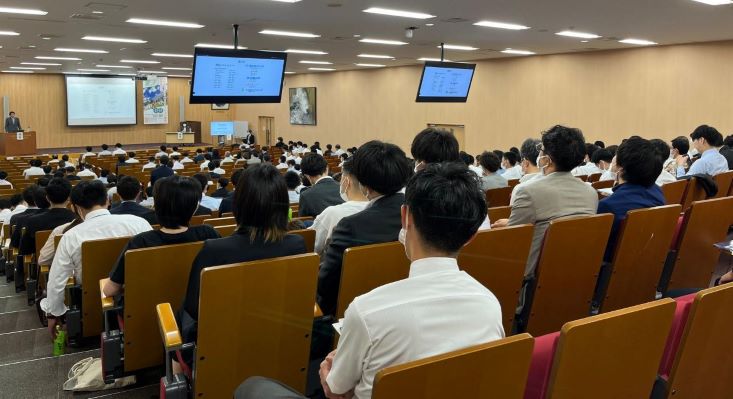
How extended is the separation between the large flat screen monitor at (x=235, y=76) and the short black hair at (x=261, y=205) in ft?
16.6

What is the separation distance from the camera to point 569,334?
1457 mm

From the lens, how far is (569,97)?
1288 cm

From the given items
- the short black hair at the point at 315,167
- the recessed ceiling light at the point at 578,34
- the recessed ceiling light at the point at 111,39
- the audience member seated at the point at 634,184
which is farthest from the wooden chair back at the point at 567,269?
the recessed ceiling light at the point at 111,39

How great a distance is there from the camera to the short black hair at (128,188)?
16.1 ft

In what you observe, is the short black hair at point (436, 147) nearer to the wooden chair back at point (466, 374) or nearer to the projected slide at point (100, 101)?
the wooden chair back at point (466, 374)

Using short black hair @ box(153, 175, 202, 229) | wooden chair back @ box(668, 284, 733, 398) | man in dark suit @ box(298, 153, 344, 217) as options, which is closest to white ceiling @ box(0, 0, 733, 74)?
man in dark suit @ box(298, 153, 344, 217)

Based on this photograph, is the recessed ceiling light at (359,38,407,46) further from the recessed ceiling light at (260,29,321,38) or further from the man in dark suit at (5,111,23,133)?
the man in dark suit at (5,111,23,133)

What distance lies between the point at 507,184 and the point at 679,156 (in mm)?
2726

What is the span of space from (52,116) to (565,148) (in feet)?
77.7

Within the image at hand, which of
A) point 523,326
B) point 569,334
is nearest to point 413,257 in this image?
point 569,334

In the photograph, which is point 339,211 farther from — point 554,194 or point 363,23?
point 363,23

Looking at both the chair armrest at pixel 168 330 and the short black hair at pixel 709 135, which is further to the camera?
the short black hair at pixel 709 135

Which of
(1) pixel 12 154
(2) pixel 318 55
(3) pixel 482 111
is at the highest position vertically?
(2) pixel 318 55

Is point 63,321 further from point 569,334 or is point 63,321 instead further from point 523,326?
point 569,334
